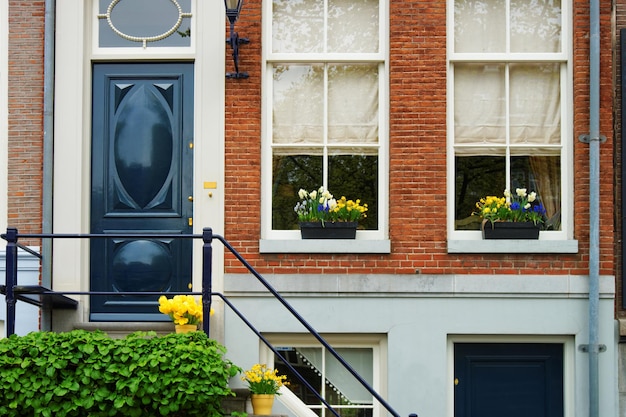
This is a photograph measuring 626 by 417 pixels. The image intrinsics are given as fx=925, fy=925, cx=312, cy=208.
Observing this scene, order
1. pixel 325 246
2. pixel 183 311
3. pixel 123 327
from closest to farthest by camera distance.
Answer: pixel 183 311 → pixel 123 327 → pixel 325 246

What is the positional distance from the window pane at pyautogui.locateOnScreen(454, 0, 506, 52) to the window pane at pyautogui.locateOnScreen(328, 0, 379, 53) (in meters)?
0.79

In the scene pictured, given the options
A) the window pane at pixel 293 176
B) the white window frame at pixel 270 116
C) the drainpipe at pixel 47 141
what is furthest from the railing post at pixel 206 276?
the drainpipe at pixel 47 141

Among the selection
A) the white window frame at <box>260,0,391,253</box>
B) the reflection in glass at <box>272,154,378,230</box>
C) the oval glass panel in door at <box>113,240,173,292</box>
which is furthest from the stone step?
the reflection in glass at <box>272,154,378,230</box>

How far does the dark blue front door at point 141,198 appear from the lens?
8.68 m

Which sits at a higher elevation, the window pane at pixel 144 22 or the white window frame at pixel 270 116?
the window pane at pixel 144 22

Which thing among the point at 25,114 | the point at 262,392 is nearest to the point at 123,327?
the point at 262,392

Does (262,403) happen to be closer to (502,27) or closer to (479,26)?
(479,26)

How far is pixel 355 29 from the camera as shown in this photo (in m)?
8.80

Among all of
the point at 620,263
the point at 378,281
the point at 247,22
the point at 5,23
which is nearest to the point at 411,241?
the point at 378,281

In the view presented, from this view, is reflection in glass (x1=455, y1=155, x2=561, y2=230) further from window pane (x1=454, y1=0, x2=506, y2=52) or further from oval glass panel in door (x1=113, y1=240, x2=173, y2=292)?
oval glass panel in door (x1=113, y1=240, x2=173, y2=292)

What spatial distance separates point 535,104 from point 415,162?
51.5 inches

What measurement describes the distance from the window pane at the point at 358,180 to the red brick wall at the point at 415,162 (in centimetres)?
23

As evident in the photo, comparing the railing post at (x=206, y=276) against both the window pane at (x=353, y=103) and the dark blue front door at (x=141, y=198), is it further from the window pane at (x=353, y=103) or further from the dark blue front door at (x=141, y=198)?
the window pane at (x=353, y=103)

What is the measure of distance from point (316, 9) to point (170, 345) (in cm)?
372
